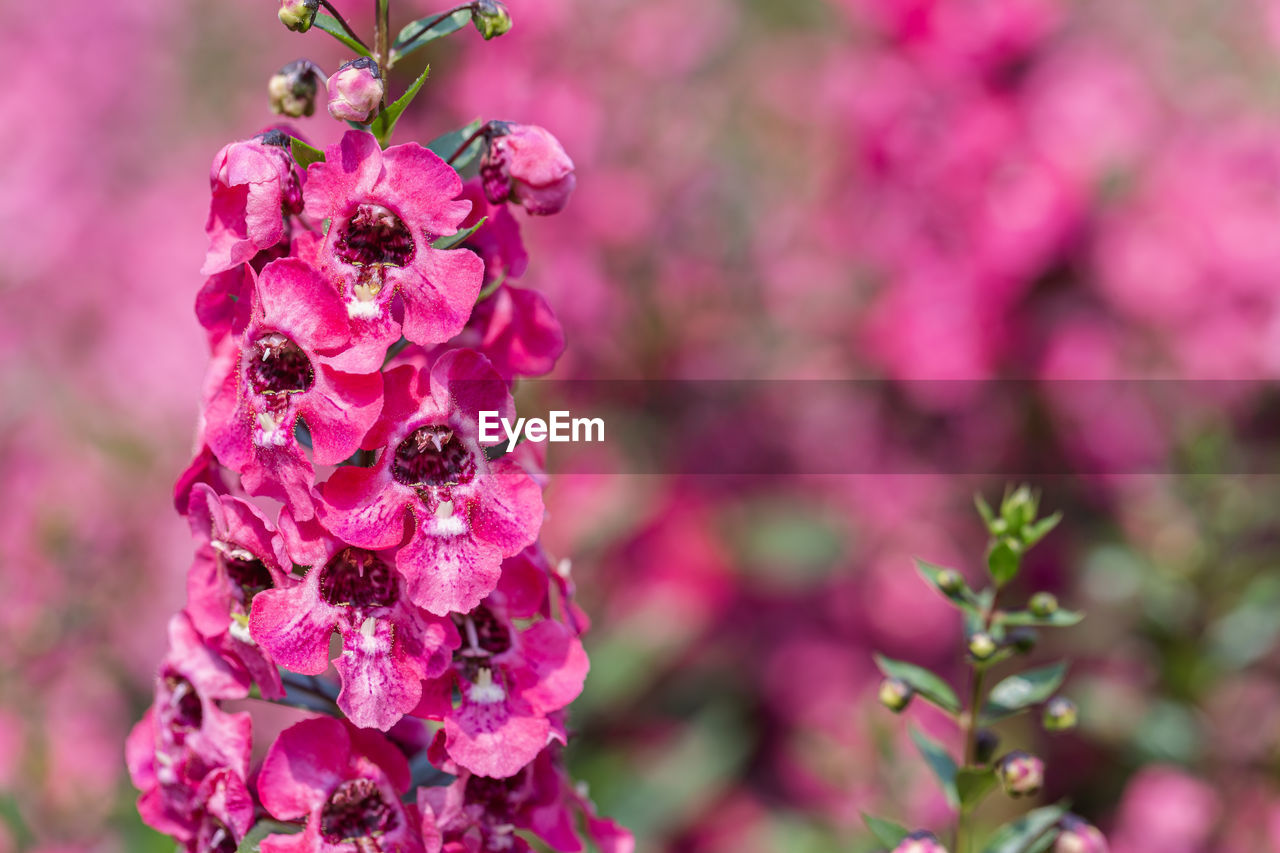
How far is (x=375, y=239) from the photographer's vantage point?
1259 mm


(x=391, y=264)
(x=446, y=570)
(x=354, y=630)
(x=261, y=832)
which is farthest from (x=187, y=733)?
(x=391, y=264)

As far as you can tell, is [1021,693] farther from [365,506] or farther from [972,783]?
[365,506]

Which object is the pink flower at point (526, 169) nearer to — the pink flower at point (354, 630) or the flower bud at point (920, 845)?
the pink flower at point (354, 630)

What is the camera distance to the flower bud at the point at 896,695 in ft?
4.73

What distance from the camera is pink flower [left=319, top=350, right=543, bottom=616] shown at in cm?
119

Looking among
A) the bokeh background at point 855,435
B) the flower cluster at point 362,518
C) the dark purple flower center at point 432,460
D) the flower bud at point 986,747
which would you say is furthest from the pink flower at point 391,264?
the bokeh background at point 855,435

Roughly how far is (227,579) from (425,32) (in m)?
0.70

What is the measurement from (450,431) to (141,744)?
0.60m

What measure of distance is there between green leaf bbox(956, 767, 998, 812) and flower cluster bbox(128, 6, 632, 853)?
48cm

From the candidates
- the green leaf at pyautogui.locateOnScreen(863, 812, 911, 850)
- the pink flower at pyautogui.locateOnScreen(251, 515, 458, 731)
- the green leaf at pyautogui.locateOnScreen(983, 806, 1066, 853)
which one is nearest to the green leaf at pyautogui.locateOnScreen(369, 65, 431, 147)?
the pink flower at pyautogui.locateOnScreen(251, 515, 458, 731)

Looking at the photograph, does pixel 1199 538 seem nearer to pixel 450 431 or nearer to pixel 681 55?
pixel 450 431

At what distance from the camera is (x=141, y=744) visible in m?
1.45

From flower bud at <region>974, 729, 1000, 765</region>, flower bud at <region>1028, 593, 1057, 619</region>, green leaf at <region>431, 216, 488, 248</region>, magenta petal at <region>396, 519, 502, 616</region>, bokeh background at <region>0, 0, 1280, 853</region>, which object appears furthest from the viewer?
bokeh background at <region>0, 0, 1280, 853</region>

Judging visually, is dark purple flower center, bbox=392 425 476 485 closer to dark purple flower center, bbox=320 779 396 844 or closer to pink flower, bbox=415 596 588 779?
pink flower, bbox=415 596 588 779
